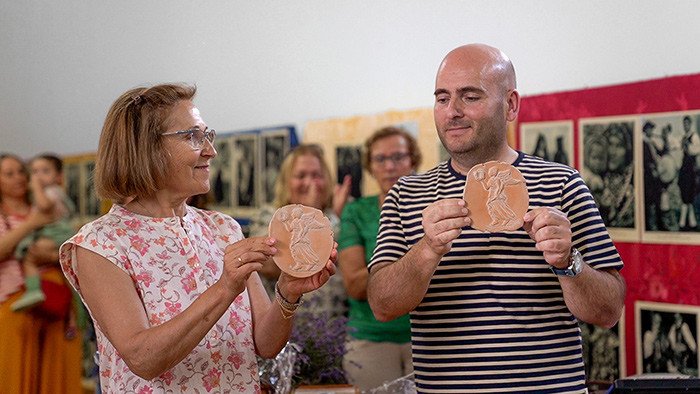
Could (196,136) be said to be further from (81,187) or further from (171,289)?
(81,187)

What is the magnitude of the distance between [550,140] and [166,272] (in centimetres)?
218

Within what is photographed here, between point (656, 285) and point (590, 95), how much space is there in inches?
32.0

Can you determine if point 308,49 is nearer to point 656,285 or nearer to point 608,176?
point 608,176

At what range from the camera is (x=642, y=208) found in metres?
3.75

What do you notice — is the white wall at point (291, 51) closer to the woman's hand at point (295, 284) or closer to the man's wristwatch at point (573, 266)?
the man's wristwatch at point (573, 266)

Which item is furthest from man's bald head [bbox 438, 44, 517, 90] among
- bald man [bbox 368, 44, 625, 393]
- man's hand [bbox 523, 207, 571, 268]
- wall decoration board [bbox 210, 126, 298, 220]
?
wall decoration board [bbox 210, 126, 298, 220]

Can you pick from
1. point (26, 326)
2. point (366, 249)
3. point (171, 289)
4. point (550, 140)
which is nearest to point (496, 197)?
point (171, 289)

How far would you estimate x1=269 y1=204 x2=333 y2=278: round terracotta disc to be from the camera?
2422mm

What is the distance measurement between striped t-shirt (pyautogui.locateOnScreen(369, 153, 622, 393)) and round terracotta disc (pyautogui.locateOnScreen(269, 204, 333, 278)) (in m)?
0.38

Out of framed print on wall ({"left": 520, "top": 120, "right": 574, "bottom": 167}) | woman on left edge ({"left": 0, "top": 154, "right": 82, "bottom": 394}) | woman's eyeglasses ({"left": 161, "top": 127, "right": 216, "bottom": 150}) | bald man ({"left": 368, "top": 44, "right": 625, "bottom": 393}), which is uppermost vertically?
woman's eyeglasses ({"left": 161, "top": 127, "right": 216, "bottom": 150})

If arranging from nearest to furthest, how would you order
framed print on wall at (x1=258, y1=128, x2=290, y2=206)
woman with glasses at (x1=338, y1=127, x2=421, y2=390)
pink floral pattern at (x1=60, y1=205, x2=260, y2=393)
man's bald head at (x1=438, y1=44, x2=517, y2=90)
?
pink floral pattern at (x1=60, y1=205, x2=260, y2=393) < man's bald head at (x1=438, y1=44, x2=517, y2=90) < woman with glasses at (x1=338, y1=127, x2=421, y2=390) < framed print on wall at (x1=258, y1=128, x2=290, y2=206)

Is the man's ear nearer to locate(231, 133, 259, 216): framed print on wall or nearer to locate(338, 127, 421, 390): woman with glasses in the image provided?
locate(338, 127, 421, 390): woman with glasses

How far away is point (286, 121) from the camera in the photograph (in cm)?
589

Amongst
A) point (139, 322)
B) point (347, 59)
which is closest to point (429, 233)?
point (139, 322)
